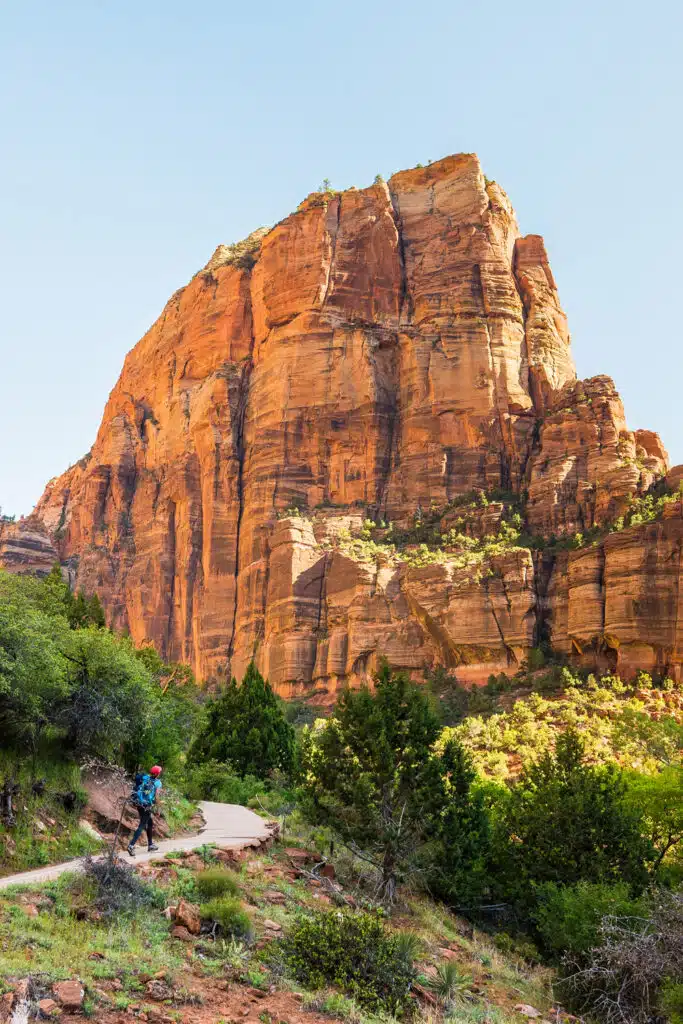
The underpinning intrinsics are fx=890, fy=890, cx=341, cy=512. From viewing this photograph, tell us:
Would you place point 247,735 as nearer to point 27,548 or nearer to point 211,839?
point 211,839

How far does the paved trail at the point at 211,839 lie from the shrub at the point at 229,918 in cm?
223

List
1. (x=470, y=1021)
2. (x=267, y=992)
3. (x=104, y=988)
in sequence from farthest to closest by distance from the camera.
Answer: (x=470, y=1021), (x=267, y=992), (x=104, y=988)

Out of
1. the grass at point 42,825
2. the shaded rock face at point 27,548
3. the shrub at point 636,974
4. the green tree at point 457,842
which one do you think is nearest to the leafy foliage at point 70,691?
the grass at point 42,825

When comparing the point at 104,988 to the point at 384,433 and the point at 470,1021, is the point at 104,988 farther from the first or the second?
the point at 384,433

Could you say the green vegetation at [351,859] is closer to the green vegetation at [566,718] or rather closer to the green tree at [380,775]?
the green tree at [380,775]

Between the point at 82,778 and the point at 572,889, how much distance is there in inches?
480

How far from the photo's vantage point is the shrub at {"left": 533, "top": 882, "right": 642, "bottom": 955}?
752 inches

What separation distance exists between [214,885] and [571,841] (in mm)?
13840

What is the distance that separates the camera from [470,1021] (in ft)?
40.8

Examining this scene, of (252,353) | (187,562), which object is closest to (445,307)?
(252,353)

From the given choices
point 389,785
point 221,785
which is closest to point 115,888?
point 389,785

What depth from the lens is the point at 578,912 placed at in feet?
65.6

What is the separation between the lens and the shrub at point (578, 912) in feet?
62.7

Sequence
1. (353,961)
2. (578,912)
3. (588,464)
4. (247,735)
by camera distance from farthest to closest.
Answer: (588,464), (247,735), (578,912), (353,961)
